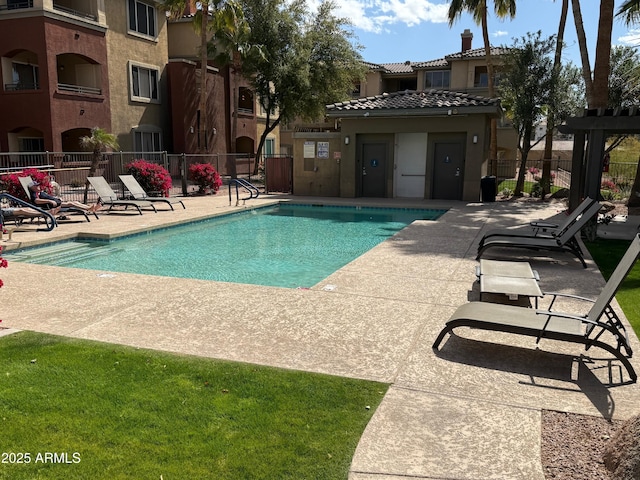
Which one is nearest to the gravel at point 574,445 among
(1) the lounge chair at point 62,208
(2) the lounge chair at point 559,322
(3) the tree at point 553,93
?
(2) the lounge chair at point 559,322

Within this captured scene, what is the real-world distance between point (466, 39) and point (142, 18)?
94.1 ft

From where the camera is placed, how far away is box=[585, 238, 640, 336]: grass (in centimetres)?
605

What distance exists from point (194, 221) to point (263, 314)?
9119mm

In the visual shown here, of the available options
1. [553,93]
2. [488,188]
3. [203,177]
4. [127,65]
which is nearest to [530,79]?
[553,93]

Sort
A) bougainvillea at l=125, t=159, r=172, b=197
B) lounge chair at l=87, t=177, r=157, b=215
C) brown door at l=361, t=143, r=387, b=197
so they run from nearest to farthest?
lounge chair at l=87, t=177, r=157, b=215 → bougainvillea at l=125, t=159, r=172, b=197 → brown door at l=361, t=143, r=387, b=197

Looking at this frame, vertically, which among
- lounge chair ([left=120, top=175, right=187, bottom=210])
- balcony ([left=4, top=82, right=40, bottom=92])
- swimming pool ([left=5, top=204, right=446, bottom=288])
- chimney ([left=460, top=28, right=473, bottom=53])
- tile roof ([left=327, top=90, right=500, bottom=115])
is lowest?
swimming pool ([left=5, top=204, right=446, bottom=288])

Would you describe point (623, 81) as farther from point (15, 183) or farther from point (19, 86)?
point (19, 86)

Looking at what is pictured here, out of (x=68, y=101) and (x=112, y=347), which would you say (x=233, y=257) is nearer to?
(x=112, y=347)

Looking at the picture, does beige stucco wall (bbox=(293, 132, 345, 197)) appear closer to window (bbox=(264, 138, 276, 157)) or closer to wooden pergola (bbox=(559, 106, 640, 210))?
wooden pergola (bbox=(559, 106, 640, 210))

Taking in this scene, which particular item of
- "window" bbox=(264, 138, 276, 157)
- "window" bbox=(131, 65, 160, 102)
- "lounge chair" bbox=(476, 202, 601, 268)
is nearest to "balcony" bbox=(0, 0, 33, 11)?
"window" bbox=(131, 65, 160, 102)

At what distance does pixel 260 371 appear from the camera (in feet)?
14.1

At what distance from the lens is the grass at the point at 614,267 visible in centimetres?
605

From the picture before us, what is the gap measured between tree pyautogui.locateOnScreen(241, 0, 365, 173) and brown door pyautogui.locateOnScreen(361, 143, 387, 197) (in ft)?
39.9

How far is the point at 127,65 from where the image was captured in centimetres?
2698
